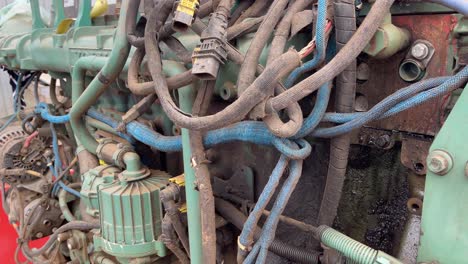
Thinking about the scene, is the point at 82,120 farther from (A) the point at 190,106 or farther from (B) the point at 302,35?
(B) the point at 302,35

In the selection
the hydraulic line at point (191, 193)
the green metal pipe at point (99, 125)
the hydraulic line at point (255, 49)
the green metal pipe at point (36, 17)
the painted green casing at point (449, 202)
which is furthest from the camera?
the green metal pipe at point (36, 17)

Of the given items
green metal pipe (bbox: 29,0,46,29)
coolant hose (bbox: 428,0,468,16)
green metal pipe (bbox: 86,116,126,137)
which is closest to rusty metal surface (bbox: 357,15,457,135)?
coolant hose (bbox: 428,0,468,16)

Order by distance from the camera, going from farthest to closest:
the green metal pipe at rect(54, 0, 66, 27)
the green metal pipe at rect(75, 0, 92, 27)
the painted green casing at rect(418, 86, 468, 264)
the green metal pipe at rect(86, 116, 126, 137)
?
the green metal pipe at rect(54, 0, 66, 27), the green metal pipe at rect(75, 0, 92, 27), the green metal pipe at rect(86, 116, 126, 137), the painted green casing at rect(418, 86, 468, 264)

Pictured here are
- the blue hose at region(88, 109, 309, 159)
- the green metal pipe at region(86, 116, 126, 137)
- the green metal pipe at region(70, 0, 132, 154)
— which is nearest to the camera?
the blue hose at region(88, 109, 309, 159)

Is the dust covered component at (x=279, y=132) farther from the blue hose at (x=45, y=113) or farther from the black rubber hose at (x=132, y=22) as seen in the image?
the blue hose at (x=45, y=113)

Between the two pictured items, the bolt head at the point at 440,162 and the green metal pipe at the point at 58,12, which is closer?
the bolt head at the point at 440,162

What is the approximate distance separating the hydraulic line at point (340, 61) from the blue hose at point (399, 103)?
3.9 inches

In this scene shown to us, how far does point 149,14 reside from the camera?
3.19 ft

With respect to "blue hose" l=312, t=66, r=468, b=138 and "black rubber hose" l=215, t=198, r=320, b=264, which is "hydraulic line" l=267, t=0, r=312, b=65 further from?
"black rubber hose" l=215, t=198, r=320, b=264

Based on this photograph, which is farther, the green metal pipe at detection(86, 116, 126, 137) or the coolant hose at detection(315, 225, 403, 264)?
the green metal pipe at detection(86, 116, 126, 137)

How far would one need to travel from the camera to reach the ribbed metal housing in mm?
1202

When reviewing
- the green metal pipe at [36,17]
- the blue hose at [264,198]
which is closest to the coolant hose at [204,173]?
the blue hose at [264,198]

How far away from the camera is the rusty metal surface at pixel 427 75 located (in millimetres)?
805

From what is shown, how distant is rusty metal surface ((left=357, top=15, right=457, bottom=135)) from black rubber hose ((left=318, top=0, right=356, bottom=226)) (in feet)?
0.31
